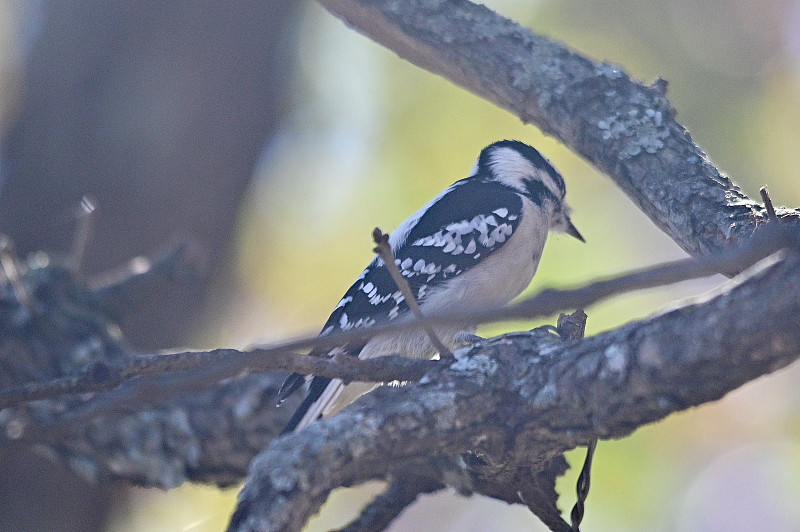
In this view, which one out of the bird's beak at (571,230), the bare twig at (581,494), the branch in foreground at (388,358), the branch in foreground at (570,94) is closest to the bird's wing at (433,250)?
the bird's beak at (571,230)

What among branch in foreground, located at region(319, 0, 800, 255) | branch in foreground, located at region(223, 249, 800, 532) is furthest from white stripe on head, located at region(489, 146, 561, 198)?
branch in foreground, located at region(223, 249, 800, 532)

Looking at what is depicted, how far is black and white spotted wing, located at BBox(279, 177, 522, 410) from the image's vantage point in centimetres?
342

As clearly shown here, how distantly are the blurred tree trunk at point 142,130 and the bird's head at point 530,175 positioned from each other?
140 cm

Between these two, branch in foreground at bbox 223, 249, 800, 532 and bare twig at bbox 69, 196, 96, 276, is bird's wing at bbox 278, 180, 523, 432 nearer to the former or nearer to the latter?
bare twig at bbox 69, 196, 96, 276

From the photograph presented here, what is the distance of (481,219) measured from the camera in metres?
3.65

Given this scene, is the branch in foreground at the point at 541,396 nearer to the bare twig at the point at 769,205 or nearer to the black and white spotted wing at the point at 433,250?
the bare twig at the point at 769,205

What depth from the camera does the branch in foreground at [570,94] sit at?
2.60 meters

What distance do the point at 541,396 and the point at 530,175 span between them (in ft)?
8.01

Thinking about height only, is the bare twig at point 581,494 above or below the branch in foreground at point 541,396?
below

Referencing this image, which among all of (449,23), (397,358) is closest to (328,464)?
(397,358)

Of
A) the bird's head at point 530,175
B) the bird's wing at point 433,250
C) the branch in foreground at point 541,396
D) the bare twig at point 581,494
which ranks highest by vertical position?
the bird's head at point 530,175

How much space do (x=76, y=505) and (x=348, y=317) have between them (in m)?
1.73

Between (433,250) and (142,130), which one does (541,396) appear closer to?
(433,250)

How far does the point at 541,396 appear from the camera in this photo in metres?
1.94
